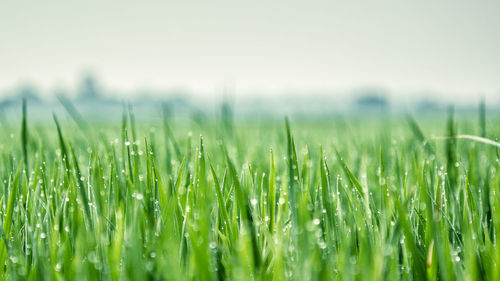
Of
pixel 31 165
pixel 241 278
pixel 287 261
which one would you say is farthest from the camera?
pixel 31 165

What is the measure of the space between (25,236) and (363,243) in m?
0.55

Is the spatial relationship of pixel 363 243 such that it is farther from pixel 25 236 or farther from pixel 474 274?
pixel 25 236

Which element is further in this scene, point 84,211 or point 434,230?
point 84,211

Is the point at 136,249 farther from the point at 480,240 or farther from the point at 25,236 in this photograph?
the point at 480,240

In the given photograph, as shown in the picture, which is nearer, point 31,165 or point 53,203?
point 53,203

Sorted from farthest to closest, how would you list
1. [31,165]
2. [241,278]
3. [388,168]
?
[388,168] < [31,165] < [241,278]


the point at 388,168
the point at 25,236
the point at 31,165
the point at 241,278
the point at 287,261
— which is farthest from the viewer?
the point at 388,168

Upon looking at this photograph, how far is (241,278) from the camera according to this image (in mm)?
394

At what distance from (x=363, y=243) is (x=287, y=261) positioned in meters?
0.10

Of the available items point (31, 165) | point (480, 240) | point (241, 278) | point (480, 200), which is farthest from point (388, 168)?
point (31, 165)

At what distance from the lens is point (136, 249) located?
438 mm

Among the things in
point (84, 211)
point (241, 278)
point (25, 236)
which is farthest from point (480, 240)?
point (25, 236)

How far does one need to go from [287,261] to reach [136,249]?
198 millimetres

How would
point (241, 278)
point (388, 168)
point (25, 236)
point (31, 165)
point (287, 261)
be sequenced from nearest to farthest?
point (241, 278) < point (287, 261) < point (25, 236) < point (31, 165) < point (388, 168)
